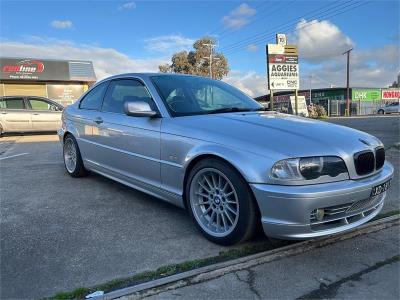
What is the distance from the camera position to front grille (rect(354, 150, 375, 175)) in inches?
126

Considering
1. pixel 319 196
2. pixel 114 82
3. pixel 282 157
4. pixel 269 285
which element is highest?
pixel 114 82

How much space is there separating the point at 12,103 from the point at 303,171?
13073 mm

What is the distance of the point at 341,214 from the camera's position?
3107 mm

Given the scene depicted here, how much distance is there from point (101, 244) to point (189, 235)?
81cm

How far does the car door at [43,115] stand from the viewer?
1380 cm

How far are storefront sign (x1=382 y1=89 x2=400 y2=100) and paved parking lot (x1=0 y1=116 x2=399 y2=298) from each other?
203ft

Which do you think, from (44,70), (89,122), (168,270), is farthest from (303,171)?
(44,70)

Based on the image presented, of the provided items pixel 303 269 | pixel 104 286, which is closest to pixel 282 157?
pixel 303 269

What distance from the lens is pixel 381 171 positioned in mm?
3576

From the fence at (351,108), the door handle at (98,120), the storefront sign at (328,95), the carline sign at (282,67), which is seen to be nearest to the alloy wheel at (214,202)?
the door handle at (98,120)

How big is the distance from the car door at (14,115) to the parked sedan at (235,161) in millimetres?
9923

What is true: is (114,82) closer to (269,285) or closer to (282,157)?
(282,157)

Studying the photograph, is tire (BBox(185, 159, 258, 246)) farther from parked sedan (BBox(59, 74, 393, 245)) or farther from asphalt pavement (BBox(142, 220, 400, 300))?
asphalt pavement (BBox(142, 220, 400, 300))

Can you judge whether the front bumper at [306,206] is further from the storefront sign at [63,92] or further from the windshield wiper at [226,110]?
the storefront sign at [63,92]
